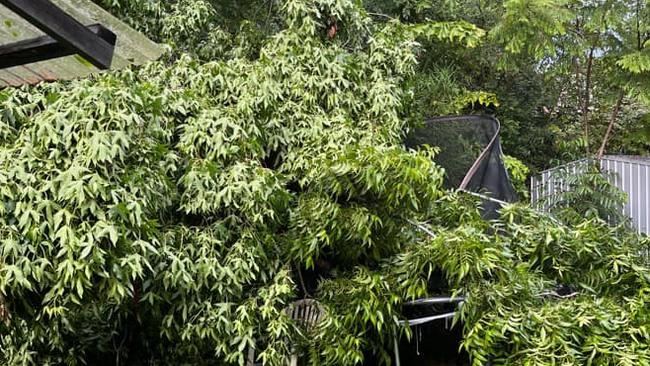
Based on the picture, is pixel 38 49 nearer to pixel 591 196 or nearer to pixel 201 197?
pixel 201 197

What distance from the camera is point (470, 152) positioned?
4785 millimetres

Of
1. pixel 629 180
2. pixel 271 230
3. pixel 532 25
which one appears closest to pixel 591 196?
pixel 629 180

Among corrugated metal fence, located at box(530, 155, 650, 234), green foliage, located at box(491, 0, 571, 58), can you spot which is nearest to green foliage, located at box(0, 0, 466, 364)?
green foliage, located at box(491, 0, 571, 58)

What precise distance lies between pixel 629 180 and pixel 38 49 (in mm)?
5254

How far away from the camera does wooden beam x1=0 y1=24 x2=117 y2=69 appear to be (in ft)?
5.75

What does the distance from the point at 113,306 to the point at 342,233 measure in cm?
137

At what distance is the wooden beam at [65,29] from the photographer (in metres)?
1.54

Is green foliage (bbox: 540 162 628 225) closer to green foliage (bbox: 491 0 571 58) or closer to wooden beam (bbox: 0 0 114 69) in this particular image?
green foliage (bbox: 491 0 571 58)

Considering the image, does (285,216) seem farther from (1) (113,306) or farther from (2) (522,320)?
(2) (522,320)

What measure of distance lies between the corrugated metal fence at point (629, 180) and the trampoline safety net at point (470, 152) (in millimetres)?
1496

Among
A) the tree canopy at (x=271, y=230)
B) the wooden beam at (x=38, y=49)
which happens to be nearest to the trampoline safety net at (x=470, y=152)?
the tree canopy at (x=271, y=230)

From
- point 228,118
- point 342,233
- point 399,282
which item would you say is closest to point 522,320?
point 399,282

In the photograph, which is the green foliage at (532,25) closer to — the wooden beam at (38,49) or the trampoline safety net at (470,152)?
→ the trampoline safety net at (470,152)

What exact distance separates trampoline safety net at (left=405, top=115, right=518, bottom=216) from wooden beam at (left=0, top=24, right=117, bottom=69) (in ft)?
10.3
